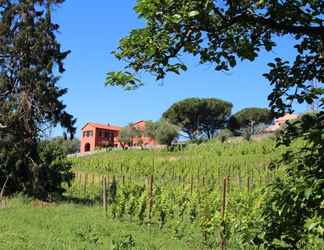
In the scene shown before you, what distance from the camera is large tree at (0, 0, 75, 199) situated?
2258cm

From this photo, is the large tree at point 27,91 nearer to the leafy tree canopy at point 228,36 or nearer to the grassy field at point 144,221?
the grassy field at point 144,221

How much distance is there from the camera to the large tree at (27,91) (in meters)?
22.6

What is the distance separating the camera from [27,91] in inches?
890

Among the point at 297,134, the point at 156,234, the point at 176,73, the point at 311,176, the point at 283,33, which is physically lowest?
the point at 156,234

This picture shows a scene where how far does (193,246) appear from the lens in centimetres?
1130

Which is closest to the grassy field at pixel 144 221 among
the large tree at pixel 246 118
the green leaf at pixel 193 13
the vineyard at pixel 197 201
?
the vineyard at pixel 197 201

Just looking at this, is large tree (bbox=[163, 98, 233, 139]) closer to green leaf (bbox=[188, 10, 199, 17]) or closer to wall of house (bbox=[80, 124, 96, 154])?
wall of house (bbox=[80, 124, 96, 154])

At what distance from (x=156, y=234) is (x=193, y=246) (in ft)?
6.60

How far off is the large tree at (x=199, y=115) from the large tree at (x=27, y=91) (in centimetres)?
5406

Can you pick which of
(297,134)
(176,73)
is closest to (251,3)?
(176,73)

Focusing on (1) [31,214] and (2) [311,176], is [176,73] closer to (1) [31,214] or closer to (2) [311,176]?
(2) [311,176]

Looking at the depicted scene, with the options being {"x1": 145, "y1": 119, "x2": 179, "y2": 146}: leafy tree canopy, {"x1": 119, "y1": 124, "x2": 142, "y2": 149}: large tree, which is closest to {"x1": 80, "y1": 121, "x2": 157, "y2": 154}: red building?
{"x1": 119, "y1": 124, "x2": 142, "y2": 149}: large tree

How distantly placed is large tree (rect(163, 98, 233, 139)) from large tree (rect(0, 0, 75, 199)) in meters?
54.1

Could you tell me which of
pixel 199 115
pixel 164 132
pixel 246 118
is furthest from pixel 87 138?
pixel 246 118
